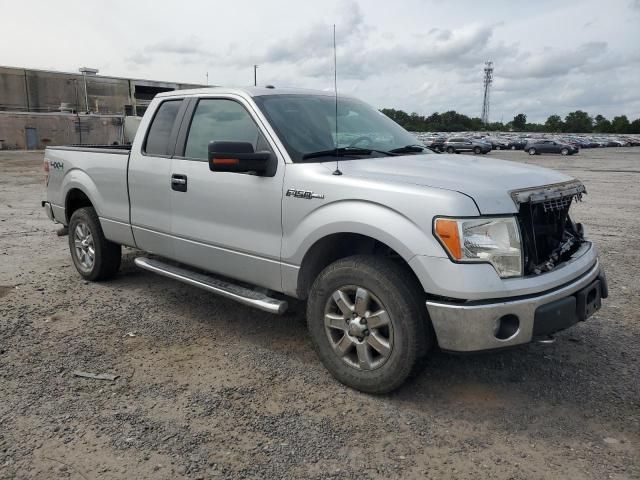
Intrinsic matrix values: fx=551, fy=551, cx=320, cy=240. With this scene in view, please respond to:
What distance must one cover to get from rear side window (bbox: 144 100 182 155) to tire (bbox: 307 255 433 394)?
2063 mm

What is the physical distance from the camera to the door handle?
4402 millimetres

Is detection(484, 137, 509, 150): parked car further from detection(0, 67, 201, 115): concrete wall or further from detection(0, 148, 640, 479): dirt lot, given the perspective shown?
detection(0, 148, 640, 479): dirt lot

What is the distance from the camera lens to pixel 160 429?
10.1 ft

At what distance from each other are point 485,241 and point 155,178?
9.51 ft

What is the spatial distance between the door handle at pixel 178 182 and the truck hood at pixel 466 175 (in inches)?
55.1

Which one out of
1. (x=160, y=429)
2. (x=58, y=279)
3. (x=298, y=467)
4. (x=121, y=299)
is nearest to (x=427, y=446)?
(x=298, y=467)

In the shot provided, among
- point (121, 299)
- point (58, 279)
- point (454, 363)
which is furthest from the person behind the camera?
point (58, 279)

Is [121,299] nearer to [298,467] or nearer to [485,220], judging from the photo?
[298,467]

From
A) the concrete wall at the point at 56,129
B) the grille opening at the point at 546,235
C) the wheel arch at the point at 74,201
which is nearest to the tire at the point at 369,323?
the grille opening at the point at 546,235

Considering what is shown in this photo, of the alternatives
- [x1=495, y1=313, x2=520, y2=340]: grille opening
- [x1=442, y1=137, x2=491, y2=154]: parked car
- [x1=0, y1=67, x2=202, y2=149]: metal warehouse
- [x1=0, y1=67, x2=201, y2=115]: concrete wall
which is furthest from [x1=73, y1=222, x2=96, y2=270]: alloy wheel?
[x1=0, y1=67, x2=201, y2=115]: concrete wall

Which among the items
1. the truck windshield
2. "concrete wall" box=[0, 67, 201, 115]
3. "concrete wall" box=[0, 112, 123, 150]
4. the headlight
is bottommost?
the headlight

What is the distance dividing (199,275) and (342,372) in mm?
1596

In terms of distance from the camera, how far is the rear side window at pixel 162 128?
4.75m

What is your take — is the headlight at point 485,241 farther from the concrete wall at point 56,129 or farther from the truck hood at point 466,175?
the concrete wall at point 56,129
